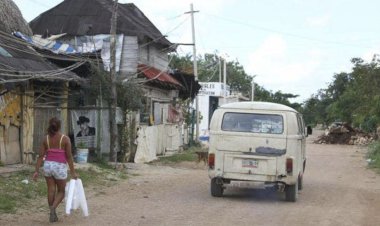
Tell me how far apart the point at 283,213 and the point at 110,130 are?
9268 millimetres

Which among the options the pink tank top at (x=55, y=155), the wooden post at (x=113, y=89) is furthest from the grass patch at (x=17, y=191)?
the wooden post at (x=113, y=89)

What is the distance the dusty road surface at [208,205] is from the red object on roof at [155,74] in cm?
739

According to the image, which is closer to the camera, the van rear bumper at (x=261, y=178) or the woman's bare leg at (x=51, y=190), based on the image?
the woman's bare leg at (x=51, y=190)

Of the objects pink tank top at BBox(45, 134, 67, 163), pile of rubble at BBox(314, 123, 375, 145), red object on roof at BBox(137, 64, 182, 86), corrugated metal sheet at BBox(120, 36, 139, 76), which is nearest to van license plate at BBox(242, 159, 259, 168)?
pink tank top at BBox(45, 134, 67, 163)

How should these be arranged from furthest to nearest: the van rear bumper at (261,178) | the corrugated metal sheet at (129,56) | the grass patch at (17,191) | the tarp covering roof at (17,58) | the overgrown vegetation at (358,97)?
the overgrown vegetation at (358,97) < the corrugated metal sheet at (129,56) < the tarp covering roof at (17,58) < the van rear bumper at (261,178) < the grass patch at (17,191)

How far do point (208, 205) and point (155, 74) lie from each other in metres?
14.9

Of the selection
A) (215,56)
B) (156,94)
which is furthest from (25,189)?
(215,56)

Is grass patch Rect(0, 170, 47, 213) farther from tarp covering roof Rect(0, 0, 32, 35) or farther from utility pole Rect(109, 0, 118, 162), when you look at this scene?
tarp covering roof Rect(0, 0, 32, 35)

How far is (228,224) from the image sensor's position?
9.56 m

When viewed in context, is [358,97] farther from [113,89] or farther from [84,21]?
[113,89]

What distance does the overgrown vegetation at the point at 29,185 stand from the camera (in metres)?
10.7

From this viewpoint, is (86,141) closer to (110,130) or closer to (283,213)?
(110,130)

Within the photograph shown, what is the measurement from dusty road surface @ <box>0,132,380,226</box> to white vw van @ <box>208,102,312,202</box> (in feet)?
1.77

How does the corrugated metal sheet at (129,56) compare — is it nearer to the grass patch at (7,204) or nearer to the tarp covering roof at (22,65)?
the tarp covering roof at (22,65)
